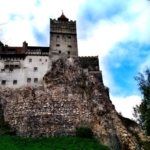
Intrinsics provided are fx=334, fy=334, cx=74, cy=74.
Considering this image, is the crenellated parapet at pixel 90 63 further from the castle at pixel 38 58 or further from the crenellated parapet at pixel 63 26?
the crenellated parapet at pixel 63 26

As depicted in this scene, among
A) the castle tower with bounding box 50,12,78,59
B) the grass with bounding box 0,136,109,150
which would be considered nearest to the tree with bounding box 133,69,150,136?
the grass with bounding box 0,136,109,150

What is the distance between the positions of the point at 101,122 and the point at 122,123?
6.20m

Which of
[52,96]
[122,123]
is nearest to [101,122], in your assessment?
[122,123]

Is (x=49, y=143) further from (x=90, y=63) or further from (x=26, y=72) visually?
(x=90, y=63)

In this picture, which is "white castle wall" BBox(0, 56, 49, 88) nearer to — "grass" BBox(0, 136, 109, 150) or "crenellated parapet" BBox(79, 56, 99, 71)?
"crenellated parapet" BBox(79, 56, 99, 71)

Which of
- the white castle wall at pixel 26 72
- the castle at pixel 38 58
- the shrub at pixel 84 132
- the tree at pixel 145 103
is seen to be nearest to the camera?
the tree at pixel 145 103

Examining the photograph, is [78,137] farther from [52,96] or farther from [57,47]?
[57,47]

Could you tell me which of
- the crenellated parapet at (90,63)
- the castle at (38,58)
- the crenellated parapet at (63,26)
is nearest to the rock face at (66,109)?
the castle at (38,58)

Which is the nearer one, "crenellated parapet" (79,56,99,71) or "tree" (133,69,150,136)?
"tree" (133,69,150,136)

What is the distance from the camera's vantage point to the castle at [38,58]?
7419cm

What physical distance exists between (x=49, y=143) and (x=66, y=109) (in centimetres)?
1334

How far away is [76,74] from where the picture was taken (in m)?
75.7

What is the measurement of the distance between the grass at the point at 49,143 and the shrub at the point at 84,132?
2.79 metres

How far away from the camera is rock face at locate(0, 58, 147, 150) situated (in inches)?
2608
